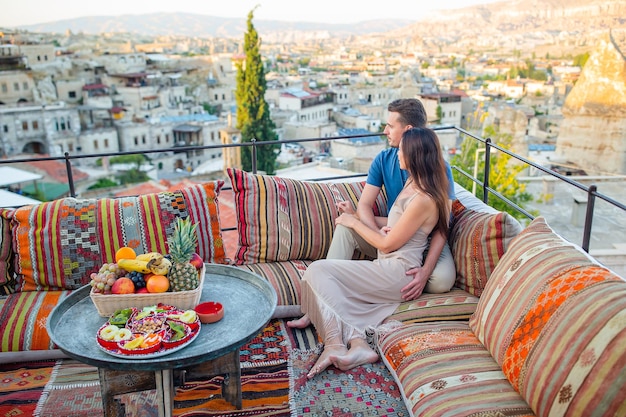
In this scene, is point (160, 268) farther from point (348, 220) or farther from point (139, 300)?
point (348, 220)

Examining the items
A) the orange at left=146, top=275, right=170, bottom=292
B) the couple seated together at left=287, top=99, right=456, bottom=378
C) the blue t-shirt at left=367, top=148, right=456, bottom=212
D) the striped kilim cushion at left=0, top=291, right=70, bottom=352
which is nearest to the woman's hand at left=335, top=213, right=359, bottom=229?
the couple seated together at left=287, top=99, right=456, bottom=378

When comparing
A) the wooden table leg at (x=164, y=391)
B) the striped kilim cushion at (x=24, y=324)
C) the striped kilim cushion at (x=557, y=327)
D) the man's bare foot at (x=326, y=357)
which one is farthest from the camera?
the striped kilim cushion at (x=24, y=324)

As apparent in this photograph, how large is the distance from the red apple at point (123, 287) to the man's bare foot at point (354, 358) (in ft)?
2.62

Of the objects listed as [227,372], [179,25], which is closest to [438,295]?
[227,372]

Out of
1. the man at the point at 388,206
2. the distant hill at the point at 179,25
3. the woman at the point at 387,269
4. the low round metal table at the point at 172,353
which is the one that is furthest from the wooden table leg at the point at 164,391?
the distant hill at the point at 179,25

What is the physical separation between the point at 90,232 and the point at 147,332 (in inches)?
46.0

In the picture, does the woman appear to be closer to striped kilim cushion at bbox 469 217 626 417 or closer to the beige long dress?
the beige long dress

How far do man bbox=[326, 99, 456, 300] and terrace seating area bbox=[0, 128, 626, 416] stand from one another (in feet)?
0.26

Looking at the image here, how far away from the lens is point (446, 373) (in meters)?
1.82

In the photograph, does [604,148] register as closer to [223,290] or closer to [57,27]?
[223,290]

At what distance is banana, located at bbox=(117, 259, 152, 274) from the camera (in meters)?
1.93

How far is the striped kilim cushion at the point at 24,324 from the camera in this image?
2268 millimetres

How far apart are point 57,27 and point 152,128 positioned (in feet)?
502

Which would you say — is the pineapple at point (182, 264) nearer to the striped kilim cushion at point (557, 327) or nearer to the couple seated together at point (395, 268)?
the couple seated together at point (395, 268)
